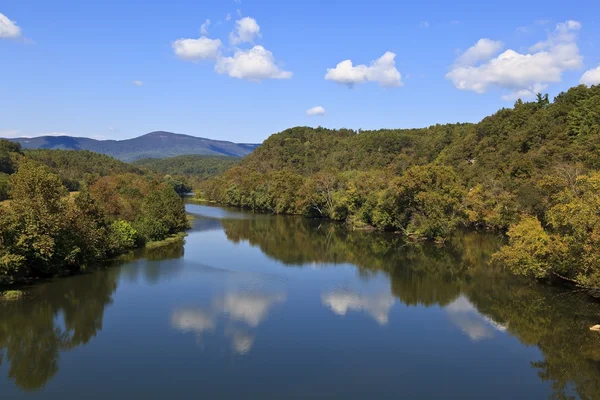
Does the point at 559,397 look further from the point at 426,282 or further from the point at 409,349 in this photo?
the point at 426,282

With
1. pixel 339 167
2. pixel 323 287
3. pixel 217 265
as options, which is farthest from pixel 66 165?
pixel 323 287

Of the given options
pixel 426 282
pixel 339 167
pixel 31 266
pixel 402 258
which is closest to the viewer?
pixel 31 266

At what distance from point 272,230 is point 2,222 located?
Answer: 140 ft

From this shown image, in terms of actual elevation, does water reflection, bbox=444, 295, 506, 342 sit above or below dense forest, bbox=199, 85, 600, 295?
Answer: below

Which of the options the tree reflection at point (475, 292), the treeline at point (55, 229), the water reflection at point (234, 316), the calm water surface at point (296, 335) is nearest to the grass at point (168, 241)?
the treeline at point (55, 229)

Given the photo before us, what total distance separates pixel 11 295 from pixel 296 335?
749 inches

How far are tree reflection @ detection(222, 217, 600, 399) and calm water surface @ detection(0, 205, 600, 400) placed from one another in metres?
0.14

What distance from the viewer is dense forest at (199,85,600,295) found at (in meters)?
32.0

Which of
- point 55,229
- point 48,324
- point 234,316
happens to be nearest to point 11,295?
point 48,324

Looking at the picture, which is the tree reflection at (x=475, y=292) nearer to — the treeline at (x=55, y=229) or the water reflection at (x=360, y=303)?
the water reflection at (x=360, y=303)

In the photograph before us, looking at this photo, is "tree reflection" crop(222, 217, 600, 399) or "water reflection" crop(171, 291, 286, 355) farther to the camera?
"water reflection" crop(171, 291, 286, 355)

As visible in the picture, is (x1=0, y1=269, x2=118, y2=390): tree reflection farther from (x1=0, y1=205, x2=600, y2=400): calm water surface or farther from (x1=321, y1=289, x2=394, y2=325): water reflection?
(x1=321, y1=289, x2=394, y2=325): water reflection

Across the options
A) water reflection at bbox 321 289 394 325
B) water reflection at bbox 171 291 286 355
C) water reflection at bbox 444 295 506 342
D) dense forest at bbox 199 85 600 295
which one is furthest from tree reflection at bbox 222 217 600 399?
water reflection at bbox 171 291 286 355

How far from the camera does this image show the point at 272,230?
230 ft
